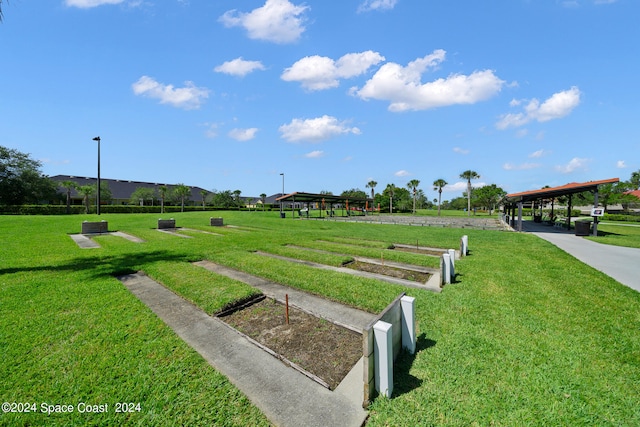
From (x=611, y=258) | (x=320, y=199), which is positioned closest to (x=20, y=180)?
(x=320, y=199)

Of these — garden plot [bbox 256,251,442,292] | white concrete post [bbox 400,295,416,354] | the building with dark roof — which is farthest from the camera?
the building with dark roof

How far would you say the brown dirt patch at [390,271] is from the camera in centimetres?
749

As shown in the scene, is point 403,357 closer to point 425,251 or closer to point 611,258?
point 425,251

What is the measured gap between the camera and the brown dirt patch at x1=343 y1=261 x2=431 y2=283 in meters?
7.49

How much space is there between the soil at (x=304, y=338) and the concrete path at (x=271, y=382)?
172 millimetres

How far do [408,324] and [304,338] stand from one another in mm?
1653

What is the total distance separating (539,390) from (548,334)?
1.77 metres

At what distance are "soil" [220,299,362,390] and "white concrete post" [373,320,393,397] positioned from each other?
57 centimetres

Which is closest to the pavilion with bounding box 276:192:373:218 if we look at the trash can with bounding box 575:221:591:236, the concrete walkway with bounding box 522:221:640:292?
the trash can with bounding box 575:221:591:236

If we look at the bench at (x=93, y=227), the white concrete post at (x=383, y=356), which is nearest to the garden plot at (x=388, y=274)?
the white concrete post at (x=383, y=356)

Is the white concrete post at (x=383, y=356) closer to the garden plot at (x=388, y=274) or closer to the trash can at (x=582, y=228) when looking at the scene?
the garden plot at (x=388, y=274)

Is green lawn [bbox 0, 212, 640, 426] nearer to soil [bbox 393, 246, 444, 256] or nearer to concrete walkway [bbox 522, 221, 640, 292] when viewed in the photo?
concrete walkway [bbox 522, 221, 640, 292]

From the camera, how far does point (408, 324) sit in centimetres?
367

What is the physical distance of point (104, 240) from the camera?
13.3 m
